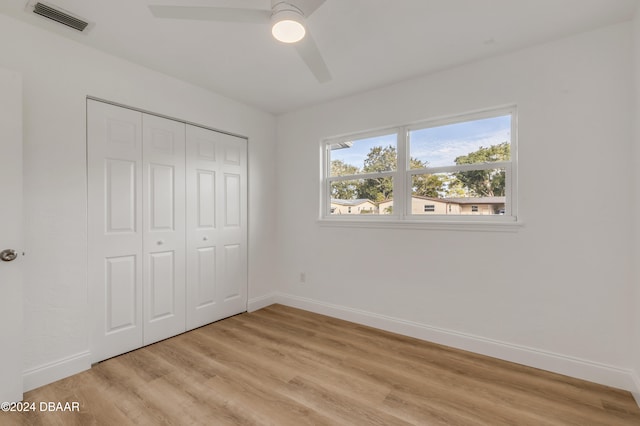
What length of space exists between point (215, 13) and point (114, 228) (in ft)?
6.34

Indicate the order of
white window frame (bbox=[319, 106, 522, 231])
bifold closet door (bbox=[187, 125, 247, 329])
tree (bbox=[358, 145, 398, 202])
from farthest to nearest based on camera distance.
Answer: tree (bbox=[358, 145, 398, 202]) → bifold closet door (bbox=[187, 125, 247, 329]) → white window frame (bbox=[319, 106, 522, 231])

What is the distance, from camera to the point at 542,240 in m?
2.29

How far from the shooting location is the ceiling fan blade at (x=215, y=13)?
1434 millimetres

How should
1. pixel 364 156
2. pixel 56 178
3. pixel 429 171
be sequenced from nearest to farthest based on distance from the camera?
pixel 56 178
pixel 429 171
pixel 364 156

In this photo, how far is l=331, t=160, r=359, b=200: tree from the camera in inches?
136

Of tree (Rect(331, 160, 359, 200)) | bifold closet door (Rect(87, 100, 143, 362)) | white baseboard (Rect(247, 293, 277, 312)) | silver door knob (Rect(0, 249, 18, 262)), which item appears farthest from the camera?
white baseboard (Rect(247, 293, 277, 312))

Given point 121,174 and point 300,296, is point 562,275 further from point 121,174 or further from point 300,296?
point 121,174

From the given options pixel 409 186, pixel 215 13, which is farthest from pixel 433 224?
pixel 215 13

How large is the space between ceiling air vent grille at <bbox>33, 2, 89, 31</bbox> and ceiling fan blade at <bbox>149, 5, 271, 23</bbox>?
1.00 m

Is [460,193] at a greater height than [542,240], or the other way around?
[460,193]

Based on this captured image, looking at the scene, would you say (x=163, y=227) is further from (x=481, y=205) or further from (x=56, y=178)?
(x=481, y=205)

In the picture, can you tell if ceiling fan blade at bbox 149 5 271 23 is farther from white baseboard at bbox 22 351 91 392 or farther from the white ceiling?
white baseboard at bbox 22 351 91 392

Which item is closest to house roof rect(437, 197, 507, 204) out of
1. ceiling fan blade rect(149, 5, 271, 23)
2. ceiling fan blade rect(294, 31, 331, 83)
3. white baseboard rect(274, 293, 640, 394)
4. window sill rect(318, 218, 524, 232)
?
window sill rect(318, 218, 524, 232)

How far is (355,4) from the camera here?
1857mm
